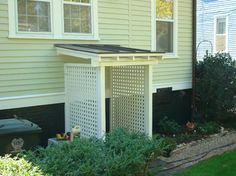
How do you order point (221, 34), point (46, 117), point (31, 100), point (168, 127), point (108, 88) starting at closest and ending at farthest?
point (31, 100) → point (46, 117) → point (108, 88) → point (168, 127) → point (221, 34)

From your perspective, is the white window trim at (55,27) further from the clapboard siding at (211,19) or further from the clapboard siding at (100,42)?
the clapboard siding at (211,19)

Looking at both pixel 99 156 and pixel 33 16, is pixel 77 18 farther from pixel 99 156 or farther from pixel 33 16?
pixel 99 156

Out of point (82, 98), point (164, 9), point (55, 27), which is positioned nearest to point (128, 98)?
point (82, 98)

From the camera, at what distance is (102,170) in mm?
3873

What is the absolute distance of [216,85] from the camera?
8.53 m

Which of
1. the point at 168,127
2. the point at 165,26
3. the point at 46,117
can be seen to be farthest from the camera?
the point at 165,26

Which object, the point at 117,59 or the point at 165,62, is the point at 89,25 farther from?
the point at 165,62

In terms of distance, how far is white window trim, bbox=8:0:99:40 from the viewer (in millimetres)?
5691

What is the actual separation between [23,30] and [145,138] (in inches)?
116

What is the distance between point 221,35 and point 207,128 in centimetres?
884

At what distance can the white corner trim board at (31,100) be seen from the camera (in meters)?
5.74

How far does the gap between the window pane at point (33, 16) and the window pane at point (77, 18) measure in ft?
1.26

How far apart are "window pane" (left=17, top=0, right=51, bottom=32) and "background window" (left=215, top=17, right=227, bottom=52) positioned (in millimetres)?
11492

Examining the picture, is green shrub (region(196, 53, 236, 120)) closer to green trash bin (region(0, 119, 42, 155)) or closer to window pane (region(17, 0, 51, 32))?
window pane (region(17, 0, 51, 32))
